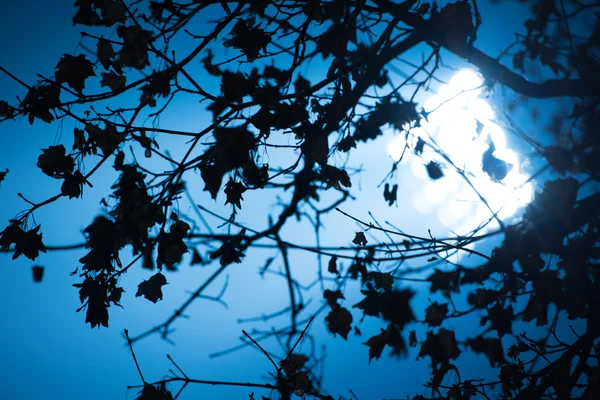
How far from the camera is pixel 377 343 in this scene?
2.89 metres

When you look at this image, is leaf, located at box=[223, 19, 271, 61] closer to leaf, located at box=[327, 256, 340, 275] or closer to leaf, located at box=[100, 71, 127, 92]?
leaf, located at box=[100, 71, 127, 92]

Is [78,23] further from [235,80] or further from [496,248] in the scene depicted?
[496,248]

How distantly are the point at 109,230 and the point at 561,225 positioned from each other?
309 cm

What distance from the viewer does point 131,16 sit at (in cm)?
197

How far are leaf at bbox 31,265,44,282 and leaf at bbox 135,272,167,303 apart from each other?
1.41 metres

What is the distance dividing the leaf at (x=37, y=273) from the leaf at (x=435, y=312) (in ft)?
11.4

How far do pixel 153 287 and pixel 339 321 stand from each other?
1499 mm

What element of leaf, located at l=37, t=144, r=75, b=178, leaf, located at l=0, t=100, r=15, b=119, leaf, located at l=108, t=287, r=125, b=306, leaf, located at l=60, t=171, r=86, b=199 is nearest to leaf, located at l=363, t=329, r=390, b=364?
leaf, located at l=108, t=287, r=125, b=306

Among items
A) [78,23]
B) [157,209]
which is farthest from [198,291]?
[78,23]

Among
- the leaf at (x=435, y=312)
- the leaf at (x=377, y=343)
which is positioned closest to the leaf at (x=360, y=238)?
the leaf at (x=377, y=343)

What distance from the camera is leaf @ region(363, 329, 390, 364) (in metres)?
2.80

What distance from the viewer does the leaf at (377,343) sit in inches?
110

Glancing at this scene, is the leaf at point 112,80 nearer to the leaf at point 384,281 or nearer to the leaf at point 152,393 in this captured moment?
the leaf at point 152,393

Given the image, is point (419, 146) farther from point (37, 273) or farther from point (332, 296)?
point (37, 273)
